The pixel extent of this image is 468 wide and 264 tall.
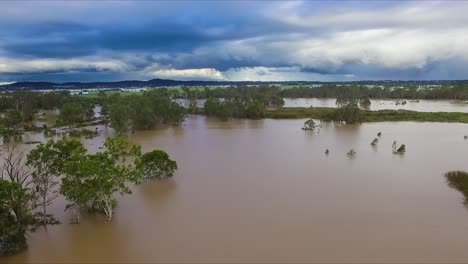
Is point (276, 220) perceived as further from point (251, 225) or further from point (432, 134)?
point (432, 134)

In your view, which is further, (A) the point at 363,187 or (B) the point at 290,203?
(A) the point at 363,187

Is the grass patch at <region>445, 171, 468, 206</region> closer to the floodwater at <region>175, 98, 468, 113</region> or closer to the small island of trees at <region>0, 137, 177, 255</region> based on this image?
the small island of trees at <region>0, 137, 177, 255</region>

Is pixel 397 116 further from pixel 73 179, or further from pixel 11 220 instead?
pixel 11 220

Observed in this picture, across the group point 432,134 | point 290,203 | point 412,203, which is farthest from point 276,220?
point 432,134

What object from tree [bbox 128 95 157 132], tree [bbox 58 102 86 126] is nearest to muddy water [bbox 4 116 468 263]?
tree [bbox 128 95 157 132]

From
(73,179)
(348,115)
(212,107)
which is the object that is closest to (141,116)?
(212,107)

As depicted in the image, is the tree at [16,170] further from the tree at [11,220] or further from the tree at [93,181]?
the tree at [93,181]
